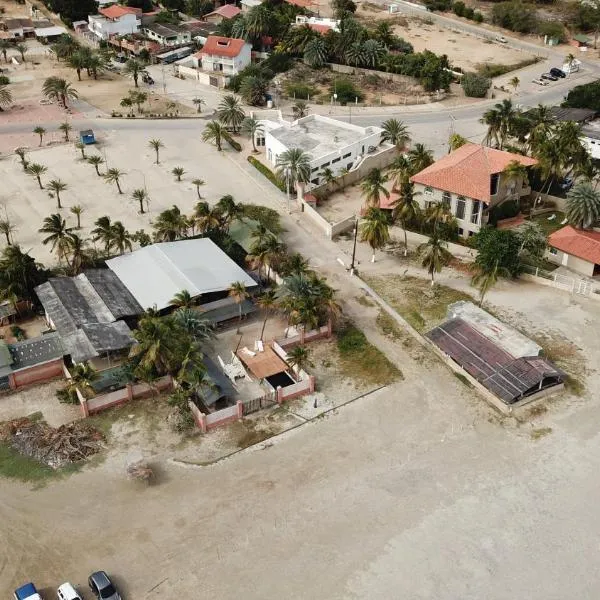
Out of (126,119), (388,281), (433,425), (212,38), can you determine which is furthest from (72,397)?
(212,38)

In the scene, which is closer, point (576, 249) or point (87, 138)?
point (576, 249)

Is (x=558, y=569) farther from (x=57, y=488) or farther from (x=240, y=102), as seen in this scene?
(x=240, y=102)

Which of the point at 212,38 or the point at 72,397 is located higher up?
the point at 212,38

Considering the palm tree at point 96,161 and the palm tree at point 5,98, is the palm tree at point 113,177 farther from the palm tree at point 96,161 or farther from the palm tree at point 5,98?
the palm tree at point 5,98

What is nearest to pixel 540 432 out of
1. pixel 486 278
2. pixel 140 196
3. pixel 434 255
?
pixel 486 278

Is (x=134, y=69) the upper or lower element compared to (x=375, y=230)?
upper

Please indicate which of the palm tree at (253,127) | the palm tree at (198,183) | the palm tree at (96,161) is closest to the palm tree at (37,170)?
the palm tree at (96,161)

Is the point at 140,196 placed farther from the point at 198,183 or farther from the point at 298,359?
the point at 298,359
